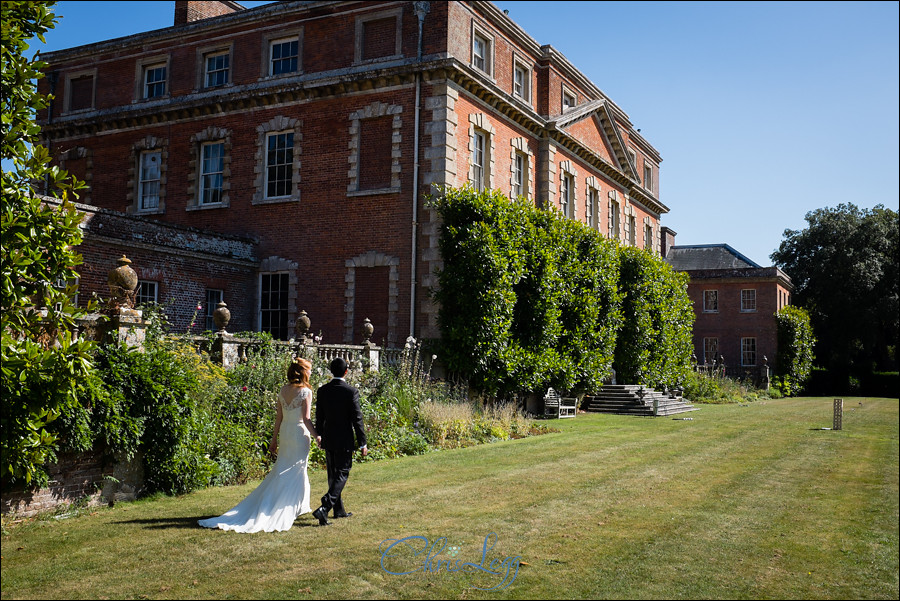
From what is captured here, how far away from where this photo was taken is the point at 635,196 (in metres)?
35.8

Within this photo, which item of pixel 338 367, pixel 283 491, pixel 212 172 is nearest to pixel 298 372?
pixel 338 367

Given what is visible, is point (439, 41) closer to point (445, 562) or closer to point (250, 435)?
point (250, 435)

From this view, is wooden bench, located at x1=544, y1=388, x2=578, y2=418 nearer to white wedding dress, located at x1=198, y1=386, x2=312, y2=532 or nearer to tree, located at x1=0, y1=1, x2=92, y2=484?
white wedding dress, located at x1=198, y1=386, x2=312, y2=532

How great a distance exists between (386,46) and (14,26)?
50.2 feet

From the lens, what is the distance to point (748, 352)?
153 feet

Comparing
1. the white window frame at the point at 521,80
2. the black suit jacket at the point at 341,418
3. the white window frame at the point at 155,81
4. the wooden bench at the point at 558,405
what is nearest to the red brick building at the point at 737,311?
the wooden bench at the point at 558,405

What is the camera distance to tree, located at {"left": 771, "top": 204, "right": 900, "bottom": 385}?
159 feet

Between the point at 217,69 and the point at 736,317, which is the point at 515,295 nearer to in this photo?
the point at 217,69

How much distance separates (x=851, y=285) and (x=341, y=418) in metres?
49.2

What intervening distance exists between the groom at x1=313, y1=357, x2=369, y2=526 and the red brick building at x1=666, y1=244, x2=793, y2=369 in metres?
41.0

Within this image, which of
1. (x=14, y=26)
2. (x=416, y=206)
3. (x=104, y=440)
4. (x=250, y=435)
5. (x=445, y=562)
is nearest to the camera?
(x=445, y=562)

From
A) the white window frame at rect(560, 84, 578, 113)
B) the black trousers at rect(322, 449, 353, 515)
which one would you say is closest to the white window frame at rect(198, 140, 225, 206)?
the white window frame at rect(560, 84, 578, 113)

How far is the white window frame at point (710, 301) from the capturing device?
47.8m

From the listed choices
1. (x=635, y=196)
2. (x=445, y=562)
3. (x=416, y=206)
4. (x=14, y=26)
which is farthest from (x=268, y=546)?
(x=635, y=196)
